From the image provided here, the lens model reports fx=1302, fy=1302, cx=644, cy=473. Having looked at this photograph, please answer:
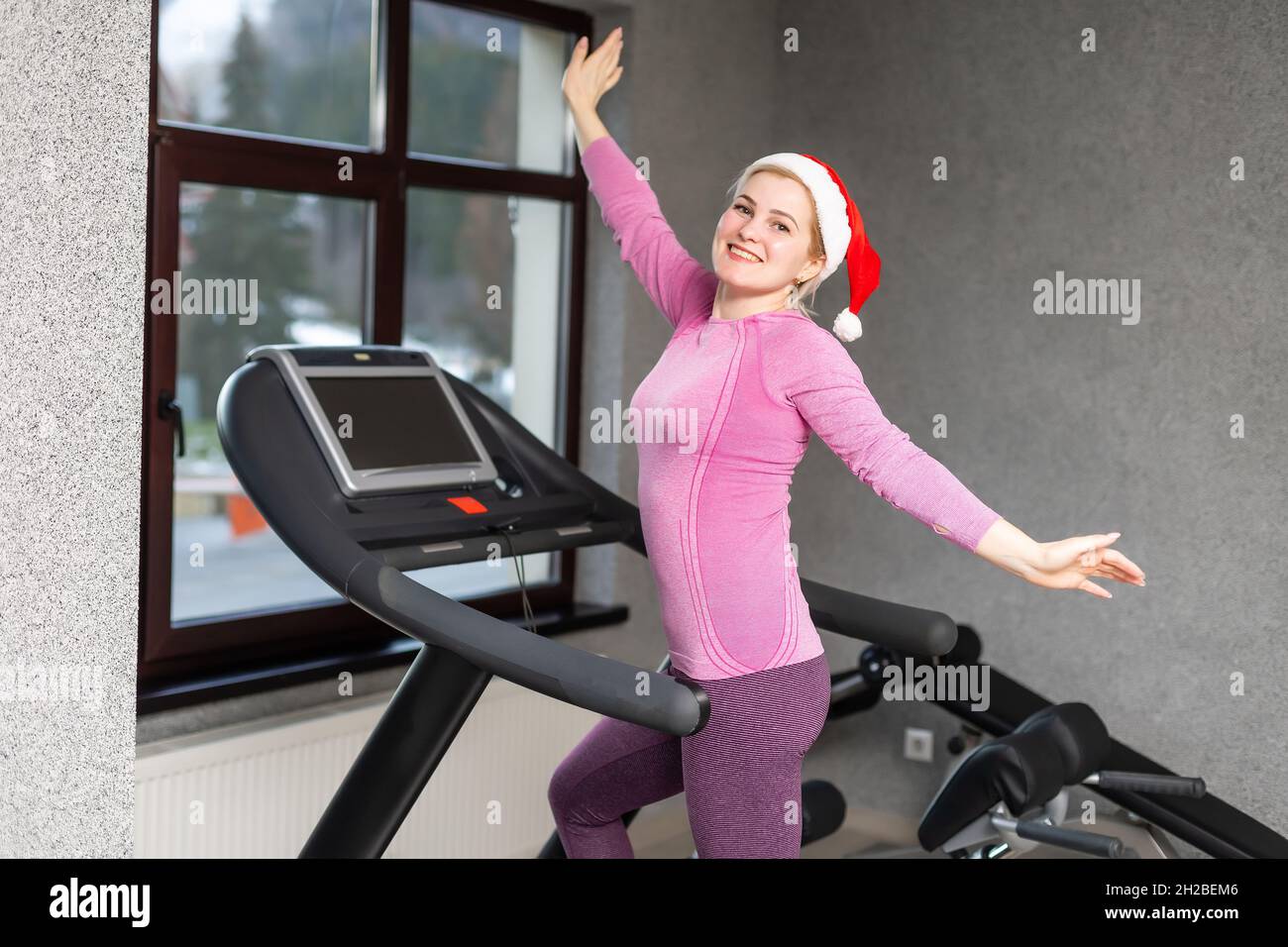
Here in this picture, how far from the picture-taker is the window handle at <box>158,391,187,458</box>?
8.79ft

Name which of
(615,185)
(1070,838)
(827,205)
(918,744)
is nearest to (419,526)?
(615,185)

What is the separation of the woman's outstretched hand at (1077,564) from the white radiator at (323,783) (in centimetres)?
170

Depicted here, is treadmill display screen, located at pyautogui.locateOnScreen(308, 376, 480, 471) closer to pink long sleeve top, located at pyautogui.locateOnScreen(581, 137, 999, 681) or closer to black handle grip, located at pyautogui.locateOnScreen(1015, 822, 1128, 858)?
pink long sleeve top, located at pyautogui.locateOnScreen(581, 137, 999, 681)

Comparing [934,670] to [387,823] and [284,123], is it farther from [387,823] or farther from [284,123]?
[284,123]

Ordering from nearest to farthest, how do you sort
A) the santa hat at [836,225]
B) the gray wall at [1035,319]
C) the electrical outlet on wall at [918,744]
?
the santa hat at [836,225], the gray wall at [1035,319], the electrical outlet on wall at [918,744]

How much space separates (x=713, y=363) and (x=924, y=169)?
216 centimetres

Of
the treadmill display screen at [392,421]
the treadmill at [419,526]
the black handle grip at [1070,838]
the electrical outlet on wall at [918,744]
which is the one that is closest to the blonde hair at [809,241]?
the treadmill at [419,526]

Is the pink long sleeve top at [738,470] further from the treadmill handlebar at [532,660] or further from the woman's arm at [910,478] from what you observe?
the treadmill handlebar at [532,660]

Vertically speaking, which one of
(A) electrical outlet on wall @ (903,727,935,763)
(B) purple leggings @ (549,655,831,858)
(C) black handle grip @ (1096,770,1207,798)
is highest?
(B) purple leggings @ (549,655,831,858)

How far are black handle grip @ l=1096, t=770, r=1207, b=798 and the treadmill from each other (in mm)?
984

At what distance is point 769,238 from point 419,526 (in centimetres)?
66

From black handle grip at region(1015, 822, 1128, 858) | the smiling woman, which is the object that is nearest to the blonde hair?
the smiling woman

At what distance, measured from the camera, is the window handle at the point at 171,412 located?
2.68 meters
